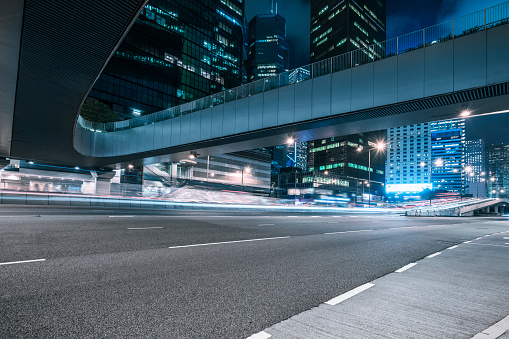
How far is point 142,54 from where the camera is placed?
80.7m

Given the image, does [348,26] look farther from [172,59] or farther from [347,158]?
[172,59]

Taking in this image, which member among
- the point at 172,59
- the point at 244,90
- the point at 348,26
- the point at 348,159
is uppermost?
the point at 348,26

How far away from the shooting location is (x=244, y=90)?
88.4 feet

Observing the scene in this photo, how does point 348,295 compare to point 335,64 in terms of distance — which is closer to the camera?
point 348,295

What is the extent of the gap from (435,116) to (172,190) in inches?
1127

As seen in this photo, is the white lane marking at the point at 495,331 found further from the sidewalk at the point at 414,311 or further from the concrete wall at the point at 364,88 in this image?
the concrete wall at the point at 364,88

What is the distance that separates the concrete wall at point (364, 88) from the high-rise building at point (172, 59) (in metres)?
48.2

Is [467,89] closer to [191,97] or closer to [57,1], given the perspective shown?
[57,1]

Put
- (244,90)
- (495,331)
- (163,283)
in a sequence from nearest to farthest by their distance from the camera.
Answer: (495,331) < (163,283) < (244,90)

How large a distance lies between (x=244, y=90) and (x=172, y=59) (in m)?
70.6

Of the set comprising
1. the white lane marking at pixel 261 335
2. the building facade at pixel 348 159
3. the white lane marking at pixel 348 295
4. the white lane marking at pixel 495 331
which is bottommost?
the white lane marking at pixel 348 295

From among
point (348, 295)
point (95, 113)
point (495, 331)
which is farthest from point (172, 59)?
point (495, 331)

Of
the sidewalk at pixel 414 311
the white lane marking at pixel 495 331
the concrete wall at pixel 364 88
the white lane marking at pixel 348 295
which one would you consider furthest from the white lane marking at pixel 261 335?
the concrete wall at pixel 364 88

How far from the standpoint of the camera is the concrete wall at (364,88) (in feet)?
53.1
